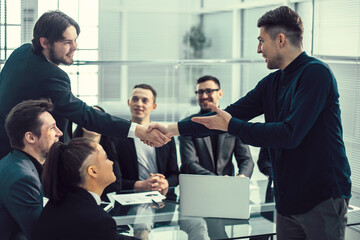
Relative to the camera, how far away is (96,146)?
1.87m

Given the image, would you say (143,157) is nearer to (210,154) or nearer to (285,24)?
(210,154)

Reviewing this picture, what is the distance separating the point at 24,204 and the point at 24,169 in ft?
0.50

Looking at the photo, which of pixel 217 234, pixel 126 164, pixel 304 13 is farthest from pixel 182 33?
pixel 217 234

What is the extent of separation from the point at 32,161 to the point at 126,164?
136 centimetres

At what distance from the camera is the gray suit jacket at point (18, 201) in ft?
6.20

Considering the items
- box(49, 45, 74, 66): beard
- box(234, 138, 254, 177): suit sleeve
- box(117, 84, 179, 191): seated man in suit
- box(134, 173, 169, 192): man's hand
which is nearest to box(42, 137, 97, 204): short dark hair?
box(49, 45, 74, 66): beard

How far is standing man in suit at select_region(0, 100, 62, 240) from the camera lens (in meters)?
1.90

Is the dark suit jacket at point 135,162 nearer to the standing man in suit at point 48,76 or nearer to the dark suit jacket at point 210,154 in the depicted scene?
the dark suit jacket at point 210,154

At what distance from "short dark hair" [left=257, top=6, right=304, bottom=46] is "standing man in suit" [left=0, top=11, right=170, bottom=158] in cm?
122

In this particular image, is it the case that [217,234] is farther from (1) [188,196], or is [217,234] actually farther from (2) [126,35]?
(2) [126,35]

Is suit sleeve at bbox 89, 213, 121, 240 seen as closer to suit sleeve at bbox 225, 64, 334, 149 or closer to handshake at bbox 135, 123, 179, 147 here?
suit sleeve at bbox 225, 64, 334, 149

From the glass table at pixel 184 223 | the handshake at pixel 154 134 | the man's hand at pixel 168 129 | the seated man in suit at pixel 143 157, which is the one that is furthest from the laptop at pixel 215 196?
the seated man in suit at pixel 143 157

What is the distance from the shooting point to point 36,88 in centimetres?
262

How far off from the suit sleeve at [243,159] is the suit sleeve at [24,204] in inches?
73.7
